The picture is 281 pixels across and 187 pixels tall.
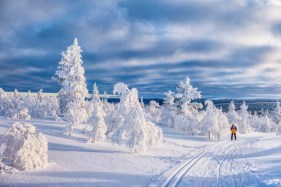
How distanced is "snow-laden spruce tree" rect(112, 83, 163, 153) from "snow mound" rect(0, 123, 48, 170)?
8250 millimetres

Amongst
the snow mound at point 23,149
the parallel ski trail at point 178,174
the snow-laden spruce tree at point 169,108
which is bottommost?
the parallel ski trail at point 178,174

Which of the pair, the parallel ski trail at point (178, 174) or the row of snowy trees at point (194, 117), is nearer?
the parallel ski trail at point (178, 174)

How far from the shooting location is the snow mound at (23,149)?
15.6 metres

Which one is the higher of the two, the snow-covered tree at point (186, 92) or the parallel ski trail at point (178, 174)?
the snow-covered tree at point (186, 92)

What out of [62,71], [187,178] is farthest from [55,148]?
Answer: [62,71]

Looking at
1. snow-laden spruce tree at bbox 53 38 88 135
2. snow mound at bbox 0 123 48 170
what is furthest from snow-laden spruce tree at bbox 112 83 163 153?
snow-laden spruce tree at bbox 53 38 88 135

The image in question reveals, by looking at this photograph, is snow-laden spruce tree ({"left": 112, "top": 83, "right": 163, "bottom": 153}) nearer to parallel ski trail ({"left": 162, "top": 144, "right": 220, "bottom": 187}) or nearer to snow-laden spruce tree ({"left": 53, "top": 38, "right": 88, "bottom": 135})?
parallel ski trail ({"left": 162, "top": 144, "right": 220, "bottom": 187})

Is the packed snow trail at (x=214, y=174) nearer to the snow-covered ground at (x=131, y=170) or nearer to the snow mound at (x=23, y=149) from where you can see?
the snow-covered ground at (x=131, y=170)

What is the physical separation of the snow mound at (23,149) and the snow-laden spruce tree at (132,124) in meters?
8.25

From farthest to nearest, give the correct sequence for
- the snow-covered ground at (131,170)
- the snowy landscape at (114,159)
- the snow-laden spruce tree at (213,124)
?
the snow-laden spruce tree at (213,124), the snowy landscape at (114,159), the snow-covered ground at (131,170)

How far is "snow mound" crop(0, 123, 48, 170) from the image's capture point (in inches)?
615

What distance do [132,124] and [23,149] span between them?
9.62 m

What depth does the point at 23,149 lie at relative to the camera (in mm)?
15656

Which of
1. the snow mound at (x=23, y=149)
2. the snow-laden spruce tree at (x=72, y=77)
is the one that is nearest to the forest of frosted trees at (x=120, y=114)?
the snow-laden spruce tree at (x=72, y=77)
